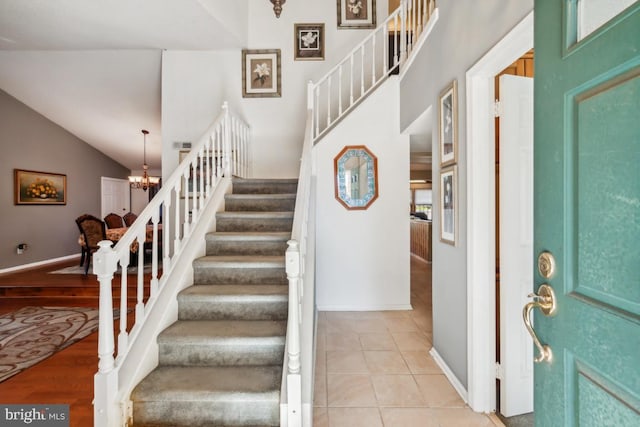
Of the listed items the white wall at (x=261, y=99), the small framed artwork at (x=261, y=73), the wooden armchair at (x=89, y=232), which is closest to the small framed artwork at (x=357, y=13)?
the white wall at (x=261, y=99)

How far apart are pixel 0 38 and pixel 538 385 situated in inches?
253

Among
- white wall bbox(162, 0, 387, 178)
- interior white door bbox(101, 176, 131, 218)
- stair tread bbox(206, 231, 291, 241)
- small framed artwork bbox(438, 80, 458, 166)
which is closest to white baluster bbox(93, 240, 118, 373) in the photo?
stair tread bbox(206, 231, 291, 241)

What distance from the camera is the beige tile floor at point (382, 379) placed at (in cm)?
181

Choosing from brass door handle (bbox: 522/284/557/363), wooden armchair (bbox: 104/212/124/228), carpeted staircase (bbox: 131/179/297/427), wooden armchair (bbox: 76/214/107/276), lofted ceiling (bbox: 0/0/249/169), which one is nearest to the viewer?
brass door handle (bbox: 522/284/557/363)

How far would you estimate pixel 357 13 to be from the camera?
4.42 meters

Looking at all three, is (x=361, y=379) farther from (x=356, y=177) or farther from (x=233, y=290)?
(x=356, y=177)

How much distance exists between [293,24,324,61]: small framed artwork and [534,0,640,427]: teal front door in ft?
13.3

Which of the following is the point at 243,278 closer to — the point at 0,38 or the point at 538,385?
the point at 538,385

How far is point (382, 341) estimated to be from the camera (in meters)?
2.82

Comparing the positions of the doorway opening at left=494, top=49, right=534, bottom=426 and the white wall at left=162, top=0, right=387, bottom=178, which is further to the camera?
the white wall at left=162, top=0, right=387, bottom=178

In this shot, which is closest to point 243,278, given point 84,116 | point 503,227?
point 503,227

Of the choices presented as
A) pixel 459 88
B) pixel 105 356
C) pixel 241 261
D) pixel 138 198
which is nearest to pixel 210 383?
pixel 105 356

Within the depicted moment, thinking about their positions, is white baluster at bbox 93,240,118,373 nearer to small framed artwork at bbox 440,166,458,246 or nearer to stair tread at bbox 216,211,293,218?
stair tread at bbox 216,211,293,218

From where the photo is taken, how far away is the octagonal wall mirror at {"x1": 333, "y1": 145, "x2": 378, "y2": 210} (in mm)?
3602
